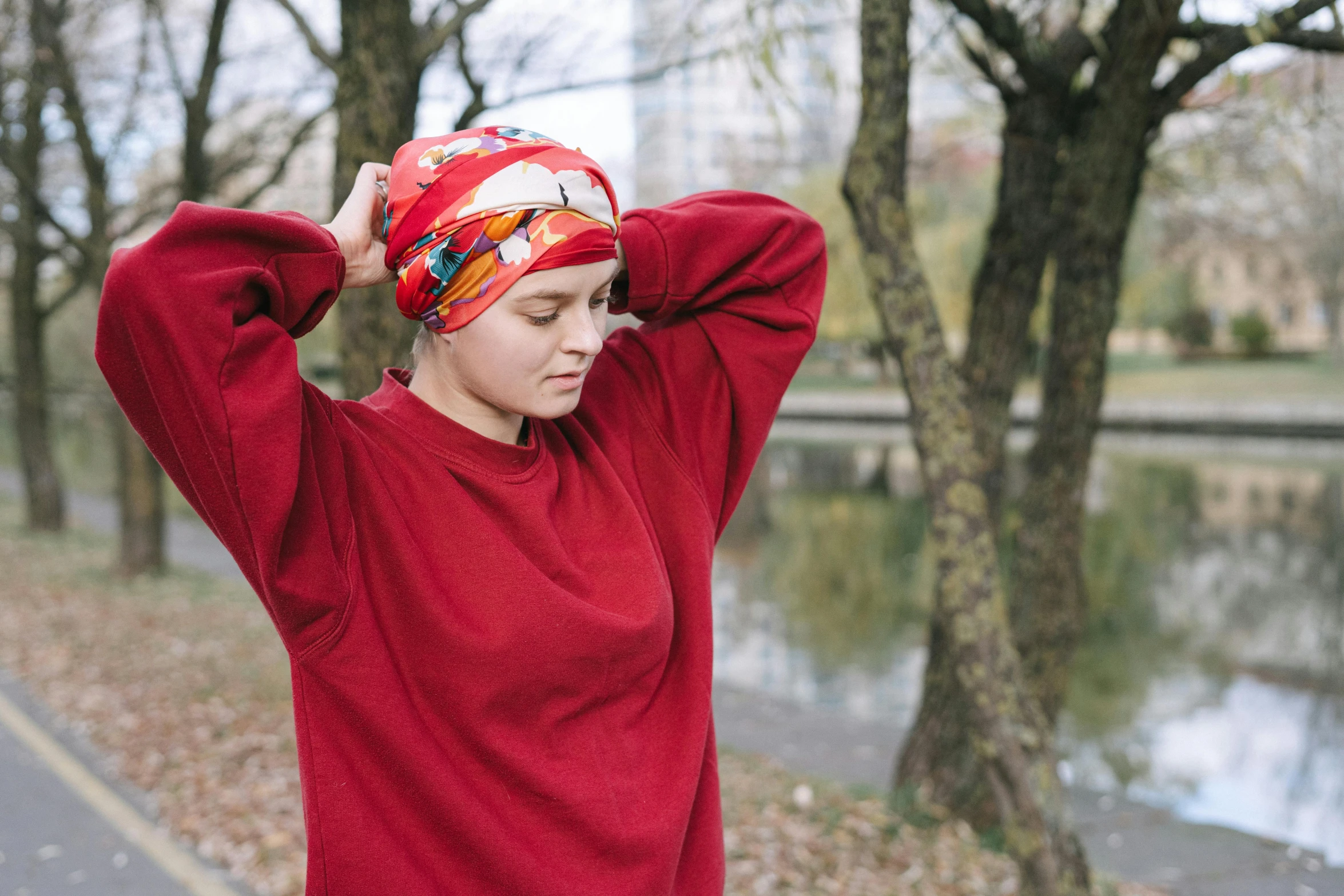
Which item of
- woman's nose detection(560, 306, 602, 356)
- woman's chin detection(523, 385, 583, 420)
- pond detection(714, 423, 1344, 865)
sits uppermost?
woman's nose detection(560, 306, 602, 356)

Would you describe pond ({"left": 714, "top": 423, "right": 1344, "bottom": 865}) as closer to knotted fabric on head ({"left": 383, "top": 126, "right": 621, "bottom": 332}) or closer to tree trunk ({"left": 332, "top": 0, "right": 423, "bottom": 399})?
tree trunk ({"left": 332, "top": 0, "right": 423, "bottom": 399})

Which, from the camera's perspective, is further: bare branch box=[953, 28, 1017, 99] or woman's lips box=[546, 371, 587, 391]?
bare branch box=[953, 28, 1017, 99]

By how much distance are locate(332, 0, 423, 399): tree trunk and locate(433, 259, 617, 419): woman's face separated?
2.72 metres

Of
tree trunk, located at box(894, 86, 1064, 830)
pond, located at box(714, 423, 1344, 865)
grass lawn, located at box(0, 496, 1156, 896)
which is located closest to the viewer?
grass lawn, located at box(0, 496, 1156, 896)

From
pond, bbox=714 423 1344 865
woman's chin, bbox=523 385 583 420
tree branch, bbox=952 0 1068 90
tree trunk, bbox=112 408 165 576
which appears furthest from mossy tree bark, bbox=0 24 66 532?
woman's chin, bbox=523 385 583 420

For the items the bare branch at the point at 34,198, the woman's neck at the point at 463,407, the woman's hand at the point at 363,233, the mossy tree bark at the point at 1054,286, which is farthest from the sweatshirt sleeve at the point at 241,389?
the bare branch at the point at 34,198

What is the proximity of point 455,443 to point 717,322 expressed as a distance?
60 cm

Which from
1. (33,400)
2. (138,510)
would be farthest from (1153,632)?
(33,400)

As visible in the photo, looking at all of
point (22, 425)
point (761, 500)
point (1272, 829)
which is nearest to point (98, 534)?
point (22, 425)

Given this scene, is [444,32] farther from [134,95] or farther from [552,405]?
[134,95]

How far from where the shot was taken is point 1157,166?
7266mm

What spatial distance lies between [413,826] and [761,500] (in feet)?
55.7

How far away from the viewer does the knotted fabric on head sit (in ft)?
5.01

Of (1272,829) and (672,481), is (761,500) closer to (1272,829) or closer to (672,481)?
(1272,829)
